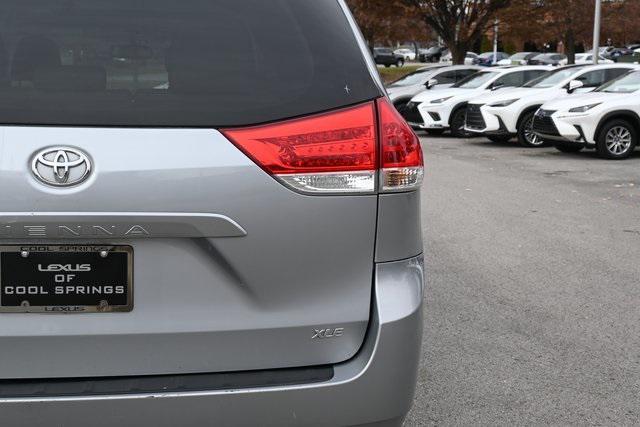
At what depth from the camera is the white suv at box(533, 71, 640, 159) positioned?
51.2 feet

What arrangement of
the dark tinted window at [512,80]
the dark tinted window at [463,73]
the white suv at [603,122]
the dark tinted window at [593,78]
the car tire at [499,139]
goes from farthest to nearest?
the dark tinted window at [463,73] → the dark tinted window at [512,80] → the car tire at [499,139] → the dark tinted window at [593,78] → the white suv at [603,122]

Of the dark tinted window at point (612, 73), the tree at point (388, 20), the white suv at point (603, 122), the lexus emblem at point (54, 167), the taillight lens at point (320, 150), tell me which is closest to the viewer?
the lexus emblem at point (54, 167)

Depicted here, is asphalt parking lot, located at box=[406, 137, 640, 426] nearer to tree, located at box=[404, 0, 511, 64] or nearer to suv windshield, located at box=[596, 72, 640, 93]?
suv windshield, located at box=[596, 72, 640, 93]

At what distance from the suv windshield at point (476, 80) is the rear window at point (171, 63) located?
1911cm

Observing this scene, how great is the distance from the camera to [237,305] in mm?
2549

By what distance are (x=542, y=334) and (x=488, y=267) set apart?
1857mm

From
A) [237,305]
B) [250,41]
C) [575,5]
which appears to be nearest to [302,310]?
[237,305]

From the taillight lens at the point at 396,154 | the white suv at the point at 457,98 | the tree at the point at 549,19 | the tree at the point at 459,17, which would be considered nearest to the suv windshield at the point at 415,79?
the white suv at the point at 457,98

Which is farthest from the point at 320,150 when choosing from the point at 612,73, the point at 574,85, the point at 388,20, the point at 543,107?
the point at 388,20

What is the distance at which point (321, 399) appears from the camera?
8.39 ft

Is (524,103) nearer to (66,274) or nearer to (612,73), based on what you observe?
(612,73)

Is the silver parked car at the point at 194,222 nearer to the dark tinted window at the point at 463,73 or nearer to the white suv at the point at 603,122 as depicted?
the white suv at the point at 603,122

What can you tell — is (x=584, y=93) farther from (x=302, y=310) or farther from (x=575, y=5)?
(x=575, y=5)

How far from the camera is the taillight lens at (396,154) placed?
8.74ft
